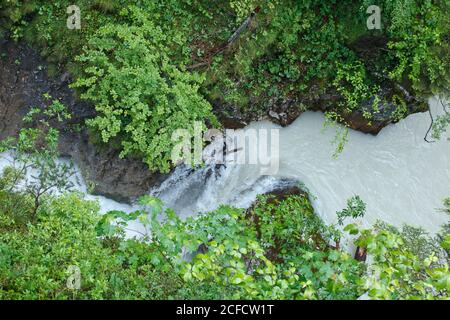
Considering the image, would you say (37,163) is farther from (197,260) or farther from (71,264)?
(197,260)

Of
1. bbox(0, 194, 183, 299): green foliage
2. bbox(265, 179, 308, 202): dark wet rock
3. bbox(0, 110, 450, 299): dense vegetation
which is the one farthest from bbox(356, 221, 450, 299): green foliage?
bbox(265, 179, 308, 202): dark wet rock

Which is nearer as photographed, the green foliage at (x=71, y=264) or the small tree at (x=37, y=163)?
the green foliage at (x=71, y=264)

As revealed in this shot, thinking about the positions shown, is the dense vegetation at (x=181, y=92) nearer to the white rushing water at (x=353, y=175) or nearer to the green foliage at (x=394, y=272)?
the white rushing water at (x=353, y=175)

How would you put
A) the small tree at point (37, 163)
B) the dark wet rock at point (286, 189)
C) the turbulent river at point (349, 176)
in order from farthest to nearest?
the turbulent river at point (349, 176), the dark wet rock at point (286, 189), the small tree at point (37, 163)

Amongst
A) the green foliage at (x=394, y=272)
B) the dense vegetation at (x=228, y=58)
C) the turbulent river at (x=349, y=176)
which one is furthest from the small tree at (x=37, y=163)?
the green foliage at (x=394, y=272)

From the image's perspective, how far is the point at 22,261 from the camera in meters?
5.40

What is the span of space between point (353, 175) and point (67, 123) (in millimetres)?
5485

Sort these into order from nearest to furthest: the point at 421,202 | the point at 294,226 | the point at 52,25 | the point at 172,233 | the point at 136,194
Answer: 1. the point at 172,233
2. the point at 294,226
3. the point at 52,25
4. the point at 136,194
5. the point at 421,202

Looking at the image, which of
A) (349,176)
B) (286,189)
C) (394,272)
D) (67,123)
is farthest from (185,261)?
(349,176)

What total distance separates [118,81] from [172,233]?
3.60 m

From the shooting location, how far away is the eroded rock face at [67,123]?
8141 millimetres

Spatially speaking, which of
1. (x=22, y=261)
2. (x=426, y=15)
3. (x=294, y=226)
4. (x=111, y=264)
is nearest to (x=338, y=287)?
(x=294, y=226)

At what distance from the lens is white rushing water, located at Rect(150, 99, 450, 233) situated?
8789 millimetres

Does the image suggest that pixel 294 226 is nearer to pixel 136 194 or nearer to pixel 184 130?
pixel 184 130
